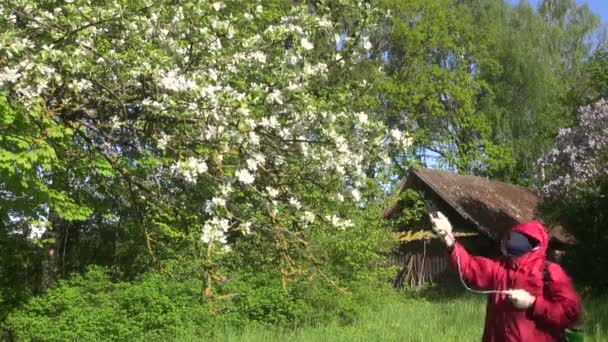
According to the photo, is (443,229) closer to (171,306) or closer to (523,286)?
(523,286)

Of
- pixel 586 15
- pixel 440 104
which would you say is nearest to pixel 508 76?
pixel 440 104

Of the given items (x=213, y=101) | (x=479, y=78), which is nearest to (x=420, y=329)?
(x=213, y=101)

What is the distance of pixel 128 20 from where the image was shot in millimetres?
4465

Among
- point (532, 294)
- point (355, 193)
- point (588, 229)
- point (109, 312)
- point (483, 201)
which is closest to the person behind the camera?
point (355, 193)

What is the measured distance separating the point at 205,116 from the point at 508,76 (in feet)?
104

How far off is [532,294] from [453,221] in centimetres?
2294

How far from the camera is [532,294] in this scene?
Answer: 15.9ft

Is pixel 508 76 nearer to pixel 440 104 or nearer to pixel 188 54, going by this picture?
pixel 440 104

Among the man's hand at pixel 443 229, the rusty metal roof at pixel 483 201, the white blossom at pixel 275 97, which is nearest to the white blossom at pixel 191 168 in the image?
the white blossom at pixel 275 97

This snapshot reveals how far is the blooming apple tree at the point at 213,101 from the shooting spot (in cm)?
415

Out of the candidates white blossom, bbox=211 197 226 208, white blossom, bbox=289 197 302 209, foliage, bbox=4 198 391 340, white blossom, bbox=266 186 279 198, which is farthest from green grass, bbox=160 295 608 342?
white blossom, bbox=211 197 226 208

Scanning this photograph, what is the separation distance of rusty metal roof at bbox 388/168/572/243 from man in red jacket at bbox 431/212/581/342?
2098 centimetres

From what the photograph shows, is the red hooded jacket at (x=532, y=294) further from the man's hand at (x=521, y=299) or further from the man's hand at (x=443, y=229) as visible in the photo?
the man's hand at (x=443, y=229)

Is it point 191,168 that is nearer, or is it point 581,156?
point 191,168
